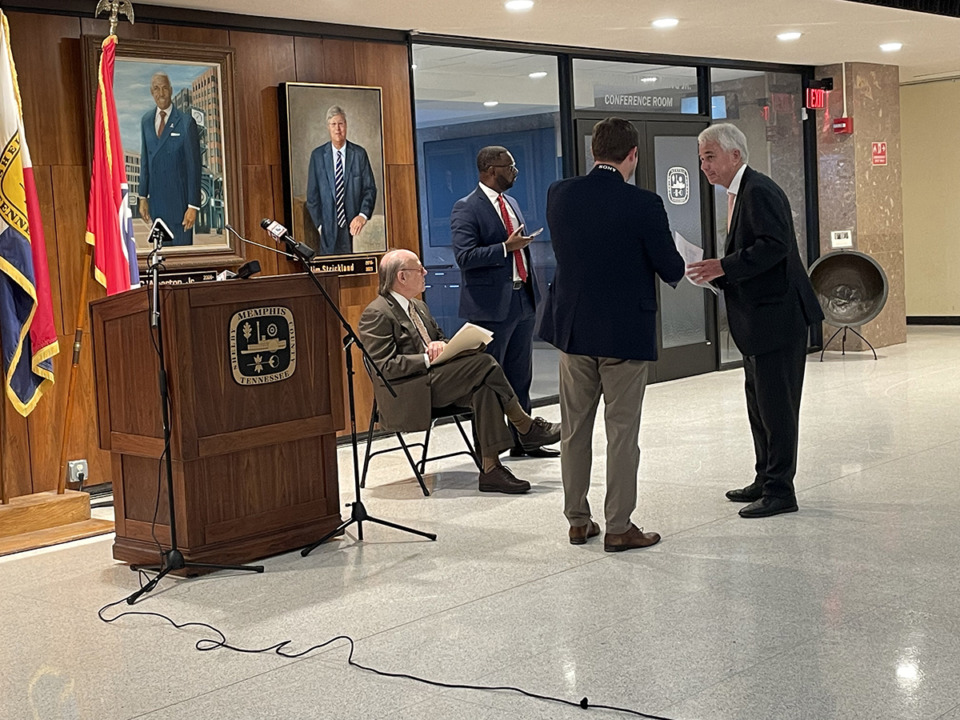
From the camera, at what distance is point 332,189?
712 cm

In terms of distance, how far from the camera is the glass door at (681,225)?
9.34 meters

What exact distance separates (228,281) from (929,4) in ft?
17.8

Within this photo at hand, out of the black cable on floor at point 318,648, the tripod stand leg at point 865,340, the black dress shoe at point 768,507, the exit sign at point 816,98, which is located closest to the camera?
the black cable on floor at point 318,648

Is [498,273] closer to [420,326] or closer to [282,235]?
[420,326]

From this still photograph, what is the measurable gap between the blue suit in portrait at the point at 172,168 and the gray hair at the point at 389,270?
1.39 metres

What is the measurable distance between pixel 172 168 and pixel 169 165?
0.08 ft

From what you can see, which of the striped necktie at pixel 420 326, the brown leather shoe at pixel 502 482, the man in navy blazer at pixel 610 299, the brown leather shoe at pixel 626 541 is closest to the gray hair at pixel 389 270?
the striped necktie at pixel 420 326

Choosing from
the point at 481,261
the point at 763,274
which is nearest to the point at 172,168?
the point at 481,261

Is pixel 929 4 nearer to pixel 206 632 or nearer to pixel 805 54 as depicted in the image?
pixel 805 54

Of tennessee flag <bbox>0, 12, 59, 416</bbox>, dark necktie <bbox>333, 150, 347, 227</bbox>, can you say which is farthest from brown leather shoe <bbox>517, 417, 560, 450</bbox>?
tennessee flag <bbox>0, 12, 59, 416</bbox>

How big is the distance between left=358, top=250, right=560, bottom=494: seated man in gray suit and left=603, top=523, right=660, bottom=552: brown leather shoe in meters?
1.13

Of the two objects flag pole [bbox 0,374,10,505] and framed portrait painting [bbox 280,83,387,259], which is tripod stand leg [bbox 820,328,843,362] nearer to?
framed portrait painting [bbox 280,83,387,259]

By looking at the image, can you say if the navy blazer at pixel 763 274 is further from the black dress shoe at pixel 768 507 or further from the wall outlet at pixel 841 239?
the wall outlet at pixel 841 239

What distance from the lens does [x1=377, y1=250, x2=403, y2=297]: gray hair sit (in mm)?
5551
